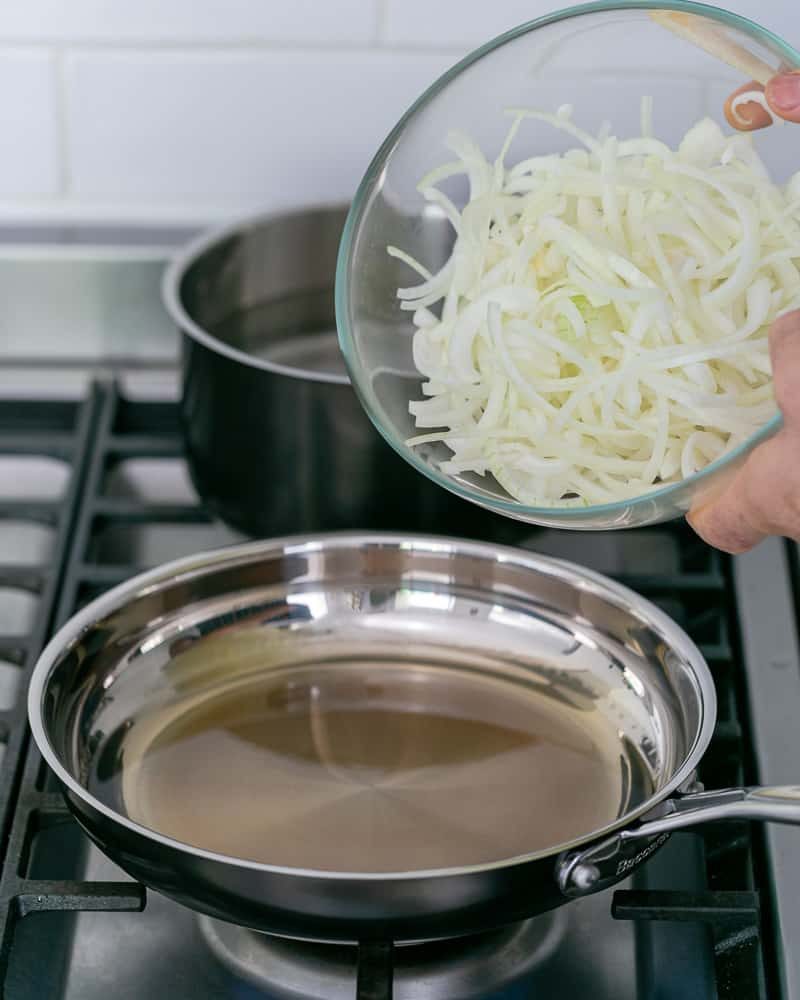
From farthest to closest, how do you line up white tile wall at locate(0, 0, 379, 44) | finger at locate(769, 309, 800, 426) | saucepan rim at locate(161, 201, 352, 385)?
white tile wall at locate(0, 0, 379, 44), saucepan rim at locate(161, 201, 352, 385), finger at locate(769, 309, 800, 426)

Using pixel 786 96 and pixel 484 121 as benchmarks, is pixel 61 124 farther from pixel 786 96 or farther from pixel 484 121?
pixel 786 96

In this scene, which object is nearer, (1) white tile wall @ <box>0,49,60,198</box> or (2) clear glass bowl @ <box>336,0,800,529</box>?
(2) clear glass bowl @ <box>336,0,800,529</box>

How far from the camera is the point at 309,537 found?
0.72 metres

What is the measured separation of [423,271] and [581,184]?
93 mm

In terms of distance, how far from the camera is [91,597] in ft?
2.43

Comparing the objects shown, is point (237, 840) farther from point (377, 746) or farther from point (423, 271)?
point (423, 271)

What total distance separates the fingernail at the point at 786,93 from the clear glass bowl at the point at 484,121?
0.05 m

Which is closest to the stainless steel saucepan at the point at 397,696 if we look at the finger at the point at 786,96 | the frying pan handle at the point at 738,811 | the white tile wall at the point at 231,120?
the frying pan handle at the point at 738,811

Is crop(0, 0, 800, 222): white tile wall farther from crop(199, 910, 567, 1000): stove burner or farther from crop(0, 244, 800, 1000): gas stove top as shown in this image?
crop(199, 910, 567, 1000): stove burner

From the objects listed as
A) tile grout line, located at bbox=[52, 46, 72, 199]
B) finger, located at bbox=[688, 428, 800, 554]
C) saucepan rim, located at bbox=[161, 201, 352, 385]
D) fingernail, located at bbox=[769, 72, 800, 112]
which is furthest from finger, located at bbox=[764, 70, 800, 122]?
tile grout line, located at bbox=[52, 46, 72, 199]

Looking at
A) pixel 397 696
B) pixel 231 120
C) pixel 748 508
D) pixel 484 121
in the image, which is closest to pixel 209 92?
pixel 231 120

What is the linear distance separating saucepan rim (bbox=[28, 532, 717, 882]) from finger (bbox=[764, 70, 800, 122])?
0.74 feet

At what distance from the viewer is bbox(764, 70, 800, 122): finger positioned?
54 centimetres

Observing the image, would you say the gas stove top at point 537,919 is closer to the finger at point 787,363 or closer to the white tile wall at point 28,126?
the finger at point 787,363
